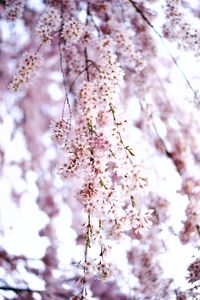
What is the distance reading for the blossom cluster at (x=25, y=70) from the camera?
10.5 feet

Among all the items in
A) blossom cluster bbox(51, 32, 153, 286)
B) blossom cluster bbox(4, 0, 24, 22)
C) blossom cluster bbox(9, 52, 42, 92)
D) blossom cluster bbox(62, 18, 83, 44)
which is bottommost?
blossom cluster bbox(51, 32, 153, 286)

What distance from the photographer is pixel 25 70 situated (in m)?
3.27

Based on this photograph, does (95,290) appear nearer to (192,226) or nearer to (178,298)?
(192,226)

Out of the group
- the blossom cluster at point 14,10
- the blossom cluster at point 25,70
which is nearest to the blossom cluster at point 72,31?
the blossom cluster at point 25,70

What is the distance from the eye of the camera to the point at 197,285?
3508mm

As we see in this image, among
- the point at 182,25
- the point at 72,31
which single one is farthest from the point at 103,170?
the point at 182,25

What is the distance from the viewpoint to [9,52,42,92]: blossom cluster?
10.5ft

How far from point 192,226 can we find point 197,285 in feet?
4.39

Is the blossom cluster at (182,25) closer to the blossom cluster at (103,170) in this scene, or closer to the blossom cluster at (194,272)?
the blossom cluster at (103,170)

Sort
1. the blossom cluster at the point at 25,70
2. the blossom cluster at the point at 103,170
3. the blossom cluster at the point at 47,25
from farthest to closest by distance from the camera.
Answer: the blossom cluster at the point at 47,25
the blossom cluster at the point at 25,70
the blossom cluster at the point at 103,170

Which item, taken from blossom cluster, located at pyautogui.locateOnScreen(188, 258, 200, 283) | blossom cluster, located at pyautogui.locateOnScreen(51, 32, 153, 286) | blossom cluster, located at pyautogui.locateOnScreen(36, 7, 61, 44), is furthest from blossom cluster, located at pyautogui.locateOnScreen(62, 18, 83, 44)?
blossom cluster, located at pyautogui.locateOnScreen(188, 258, 200, 283)

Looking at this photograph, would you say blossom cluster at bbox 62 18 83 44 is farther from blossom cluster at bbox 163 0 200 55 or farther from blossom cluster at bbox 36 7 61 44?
blossom cluster at bbox 163 0 200 55

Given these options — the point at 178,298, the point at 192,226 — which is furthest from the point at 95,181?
the point at 192,226

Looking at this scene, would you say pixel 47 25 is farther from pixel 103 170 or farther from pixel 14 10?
pixel 103 170
